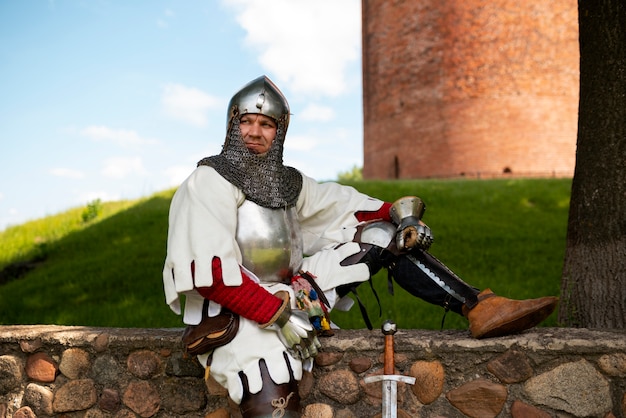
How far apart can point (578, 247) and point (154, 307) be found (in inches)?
133

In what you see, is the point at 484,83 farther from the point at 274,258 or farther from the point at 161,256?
the point at 274,258

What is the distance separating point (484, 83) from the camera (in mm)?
17797

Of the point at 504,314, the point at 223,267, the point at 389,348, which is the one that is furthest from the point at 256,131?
the point at 504,314

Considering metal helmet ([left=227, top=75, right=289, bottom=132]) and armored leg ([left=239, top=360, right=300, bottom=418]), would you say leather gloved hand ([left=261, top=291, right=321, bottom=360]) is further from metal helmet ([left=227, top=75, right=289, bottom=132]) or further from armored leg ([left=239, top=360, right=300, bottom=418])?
A: metal helmet ([left=227, top=75, right=289, bottom=132])

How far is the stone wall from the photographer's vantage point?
2.56 metres

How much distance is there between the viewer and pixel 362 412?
9.05 feet

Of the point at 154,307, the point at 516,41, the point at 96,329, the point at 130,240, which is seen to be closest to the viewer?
the point at 96,329

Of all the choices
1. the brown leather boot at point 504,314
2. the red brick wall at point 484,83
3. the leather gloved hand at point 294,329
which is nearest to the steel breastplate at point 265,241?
the leather gloved hand at point 294,329

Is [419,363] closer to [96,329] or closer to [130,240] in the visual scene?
[96,329]


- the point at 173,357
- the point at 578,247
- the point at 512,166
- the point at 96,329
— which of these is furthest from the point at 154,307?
the point at 512,166

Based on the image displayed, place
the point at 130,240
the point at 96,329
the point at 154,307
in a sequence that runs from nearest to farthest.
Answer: the point at 96,329
the point at 154,307
the point at 130,240

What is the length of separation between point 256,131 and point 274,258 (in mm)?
567

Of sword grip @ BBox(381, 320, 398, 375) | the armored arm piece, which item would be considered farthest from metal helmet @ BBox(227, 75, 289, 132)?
sword grip @ BBox(381, 320, 398, 375)

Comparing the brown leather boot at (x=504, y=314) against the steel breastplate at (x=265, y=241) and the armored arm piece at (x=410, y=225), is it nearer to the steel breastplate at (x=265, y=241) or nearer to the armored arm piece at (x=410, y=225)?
the armored arm piece at (x=410, y=225)
